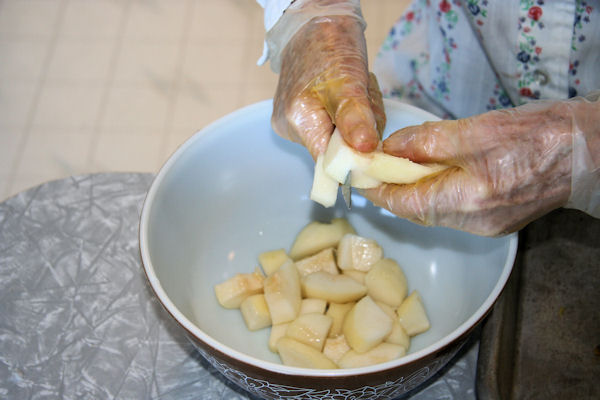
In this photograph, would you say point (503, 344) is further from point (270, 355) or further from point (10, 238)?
point (10, 238)

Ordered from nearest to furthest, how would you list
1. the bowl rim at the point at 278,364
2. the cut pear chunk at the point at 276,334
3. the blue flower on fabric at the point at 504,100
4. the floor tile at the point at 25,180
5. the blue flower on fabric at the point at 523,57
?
the bowl rim at the point at 278,364 < the cut pear chunk at the point at 276,334 < the blue flower on fabric at the point at 523,57 < the blue flower on fabric at the point at 504,100 < the floor tile at the point at 25,180

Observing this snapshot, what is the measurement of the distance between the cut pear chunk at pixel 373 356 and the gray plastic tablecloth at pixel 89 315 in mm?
136

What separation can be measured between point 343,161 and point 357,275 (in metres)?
0.33

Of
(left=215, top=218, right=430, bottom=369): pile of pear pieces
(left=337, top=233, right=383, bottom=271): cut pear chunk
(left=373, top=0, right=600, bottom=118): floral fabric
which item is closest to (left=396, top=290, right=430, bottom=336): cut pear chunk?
(left=215, top=218, right=430, bottom=369): pile of pear pieces

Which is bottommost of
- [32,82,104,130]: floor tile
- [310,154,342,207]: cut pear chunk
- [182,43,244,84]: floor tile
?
[32,82,104,130]: floor tile

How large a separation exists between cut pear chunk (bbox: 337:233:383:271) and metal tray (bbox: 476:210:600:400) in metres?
0.23

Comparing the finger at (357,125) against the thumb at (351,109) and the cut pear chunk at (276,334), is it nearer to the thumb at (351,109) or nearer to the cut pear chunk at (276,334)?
the thumb at (351,109)

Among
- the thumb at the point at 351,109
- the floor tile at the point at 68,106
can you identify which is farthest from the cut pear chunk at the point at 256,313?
the floor tile at the point at 68,106

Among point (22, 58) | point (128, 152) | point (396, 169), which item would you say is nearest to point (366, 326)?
point (396, 169)

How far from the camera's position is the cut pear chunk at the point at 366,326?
0.92 metres

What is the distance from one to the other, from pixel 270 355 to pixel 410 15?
0.81m

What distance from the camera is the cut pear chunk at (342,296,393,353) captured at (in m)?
0.92

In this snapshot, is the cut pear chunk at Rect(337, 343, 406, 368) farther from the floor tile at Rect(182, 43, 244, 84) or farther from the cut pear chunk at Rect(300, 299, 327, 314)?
the floor tile at Rect(182, 43, 244, 84)

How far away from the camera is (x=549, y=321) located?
1.01 metres
